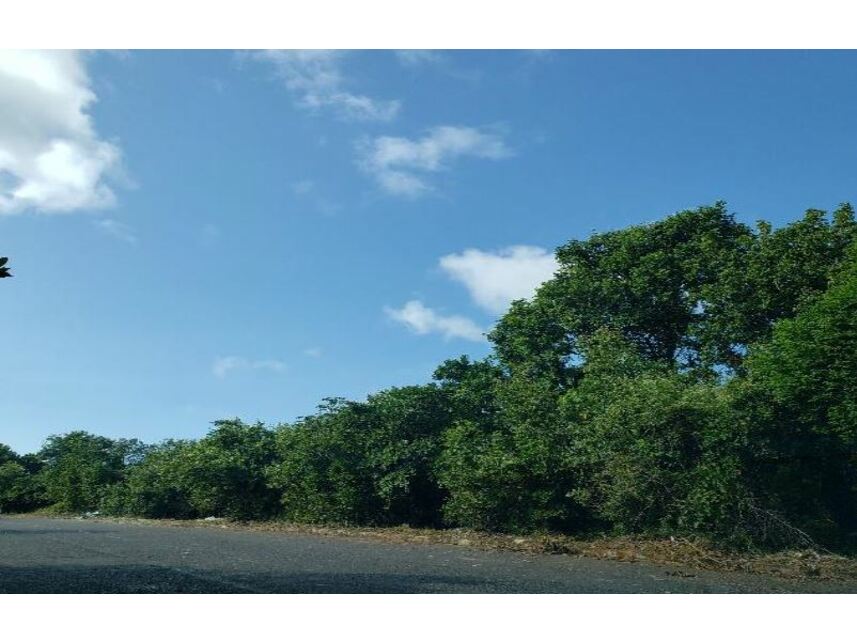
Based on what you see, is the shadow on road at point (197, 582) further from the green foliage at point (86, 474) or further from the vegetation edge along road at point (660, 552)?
the green foliage at point (86, 474)

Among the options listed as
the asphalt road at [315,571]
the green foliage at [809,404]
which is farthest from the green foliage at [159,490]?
the green foliage at [809,404]

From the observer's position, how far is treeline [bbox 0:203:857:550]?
1423 cm

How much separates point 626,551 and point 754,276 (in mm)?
10345

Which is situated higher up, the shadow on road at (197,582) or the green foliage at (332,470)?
the green foliage at (332,470)

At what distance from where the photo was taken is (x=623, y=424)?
48.6 feet

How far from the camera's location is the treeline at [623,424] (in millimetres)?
14227

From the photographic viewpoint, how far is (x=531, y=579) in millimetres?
10344


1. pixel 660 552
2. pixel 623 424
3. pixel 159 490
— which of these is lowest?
pixel 660 552

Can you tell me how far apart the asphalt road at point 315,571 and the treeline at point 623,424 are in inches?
102

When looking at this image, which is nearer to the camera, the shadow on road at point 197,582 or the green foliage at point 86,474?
the shadow on road at point 197,582

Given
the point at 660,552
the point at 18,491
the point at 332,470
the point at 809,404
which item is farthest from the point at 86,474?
the point at 809,404

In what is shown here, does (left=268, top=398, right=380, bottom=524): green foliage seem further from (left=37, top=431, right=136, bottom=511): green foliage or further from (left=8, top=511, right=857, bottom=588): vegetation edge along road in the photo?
(left=37, top=431, right=136, bottom=511): green foliage

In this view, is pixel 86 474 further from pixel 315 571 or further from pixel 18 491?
pixel 315 571

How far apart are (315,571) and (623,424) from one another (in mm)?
7325
